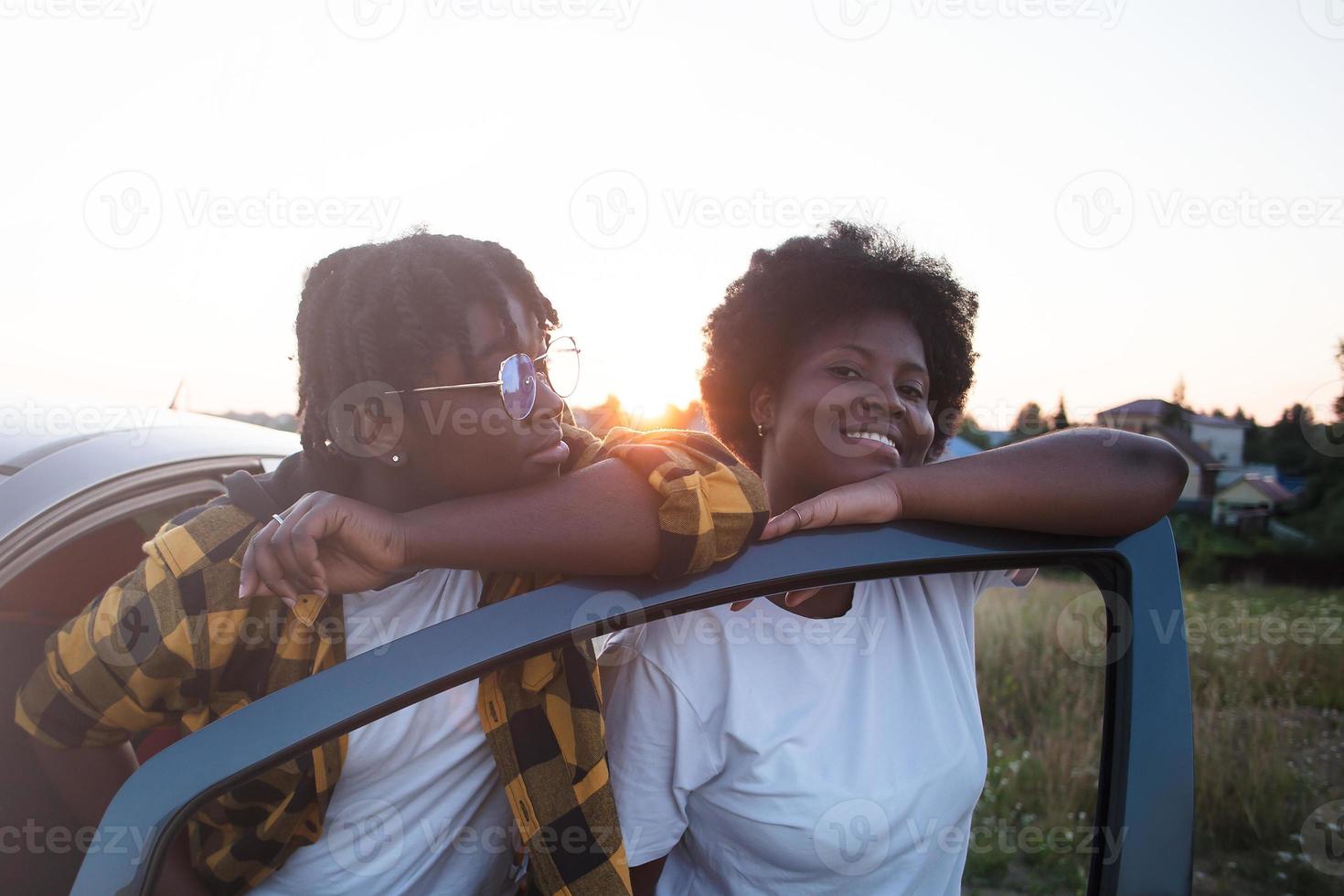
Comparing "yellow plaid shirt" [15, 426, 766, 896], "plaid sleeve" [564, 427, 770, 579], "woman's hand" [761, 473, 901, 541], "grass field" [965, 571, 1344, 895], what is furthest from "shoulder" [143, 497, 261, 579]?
"grass field" [965, 571, 1344, 895]

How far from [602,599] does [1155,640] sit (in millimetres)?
837

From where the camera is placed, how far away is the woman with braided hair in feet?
3.77

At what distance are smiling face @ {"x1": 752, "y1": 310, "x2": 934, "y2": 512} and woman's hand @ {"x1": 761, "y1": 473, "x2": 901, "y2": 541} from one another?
316mm

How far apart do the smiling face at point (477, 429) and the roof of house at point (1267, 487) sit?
76.0ft

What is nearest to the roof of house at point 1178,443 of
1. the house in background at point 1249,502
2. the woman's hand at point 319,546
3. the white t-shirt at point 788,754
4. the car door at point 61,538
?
the white t-shirt at point 788,754

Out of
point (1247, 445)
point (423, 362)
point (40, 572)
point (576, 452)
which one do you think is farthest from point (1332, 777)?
point (1247, 445)

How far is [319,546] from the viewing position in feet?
3.80

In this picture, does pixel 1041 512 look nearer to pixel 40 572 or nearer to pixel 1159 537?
pixel 1159 537

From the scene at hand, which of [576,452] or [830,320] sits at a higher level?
[830,320]

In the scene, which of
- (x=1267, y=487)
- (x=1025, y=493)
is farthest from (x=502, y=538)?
(x=1267, y=487)

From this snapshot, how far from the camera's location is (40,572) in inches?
73.7

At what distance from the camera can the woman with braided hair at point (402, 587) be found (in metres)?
1.15

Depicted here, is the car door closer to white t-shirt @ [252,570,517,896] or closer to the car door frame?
white t-shirt @ [252,570,517,896]

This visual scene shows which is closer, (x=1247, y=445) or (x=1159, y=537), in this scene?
(x=1159, y=537)
